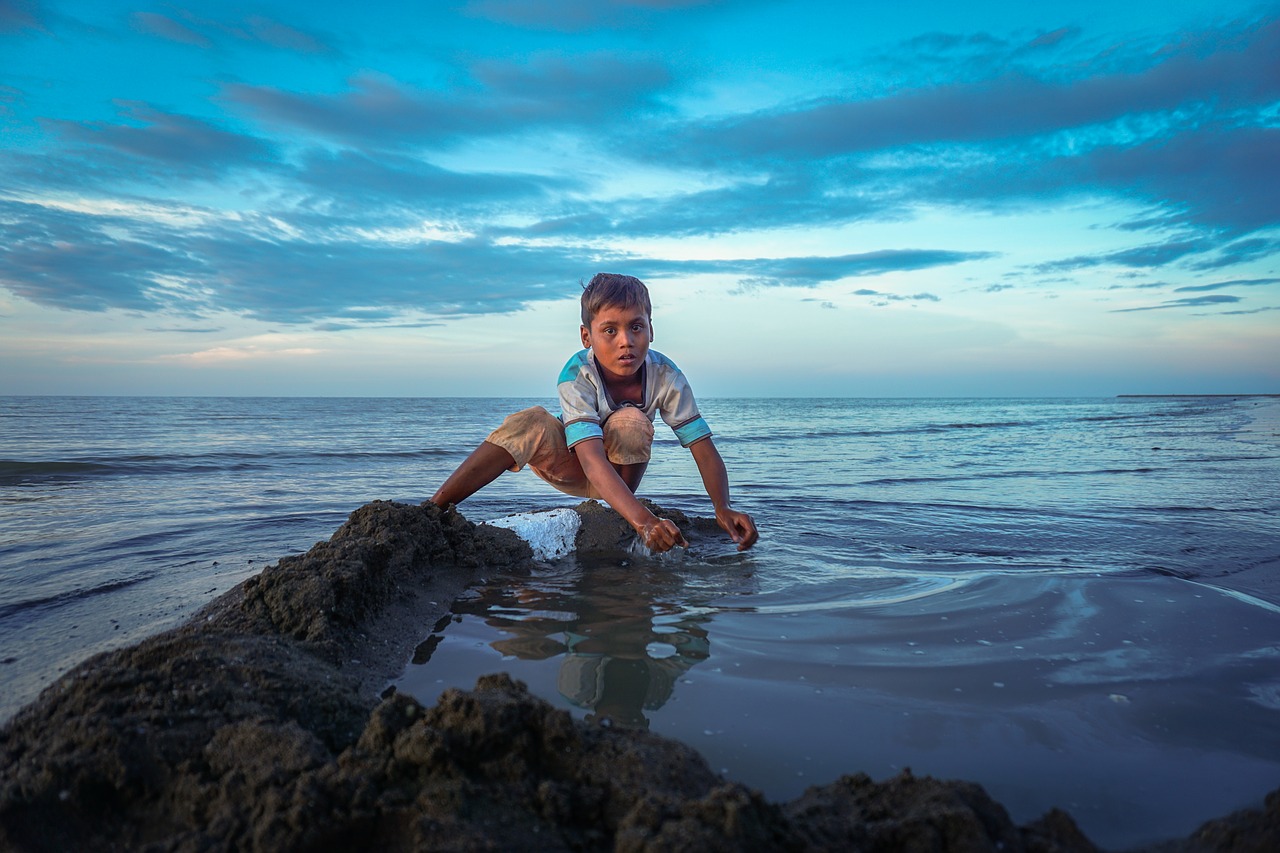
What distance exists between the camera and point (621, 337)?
3.74m

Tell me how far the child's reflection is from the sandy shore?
0.40 meters

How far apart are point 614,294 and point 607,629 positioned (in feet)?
5.92

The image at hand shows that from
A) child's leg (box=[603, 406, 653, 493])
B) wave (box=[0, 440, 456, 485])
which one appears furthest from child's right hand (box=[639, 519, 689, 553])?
wave (box=[0, 440, 456, 485])

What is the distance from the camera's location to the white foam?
3850mm

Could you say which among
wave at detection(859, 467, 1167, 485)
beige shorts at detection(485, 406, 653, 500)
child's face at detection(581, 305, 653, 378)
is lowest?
wave at detection(859, 467, 1167, 485)

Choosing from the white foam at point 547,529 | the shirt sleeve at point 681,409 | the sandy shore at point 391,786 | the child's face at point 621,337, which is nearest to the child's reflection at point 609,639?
the sandy shore at point 391,786

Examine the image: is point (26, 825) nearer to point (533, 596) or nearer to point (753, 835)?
point (753, 835)

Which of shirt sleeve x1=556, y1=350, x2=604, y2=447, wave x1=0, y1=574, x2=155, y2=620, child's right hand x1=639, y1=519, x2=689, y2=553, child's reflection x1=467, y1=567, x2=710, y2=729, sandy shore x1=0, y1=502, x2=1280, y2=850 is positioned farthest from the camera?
shirt sleeve x1=556, y1=350, x2=604, y2=447

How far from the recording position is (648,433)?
400 cm

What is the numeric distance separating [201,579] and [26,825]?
101 inches

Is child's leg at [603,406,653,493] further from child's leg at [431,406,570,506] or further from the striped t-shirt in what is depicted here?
child's leg at [431,406,570,506]

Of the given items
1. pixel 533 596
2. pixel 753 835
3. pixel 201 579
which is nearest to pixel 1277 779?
pixel 753 835

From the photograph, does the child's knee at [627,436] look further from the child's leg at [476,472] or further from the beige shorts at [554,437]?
the child's leg at [476,472]

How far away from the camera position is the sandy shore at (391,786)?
110 cm
